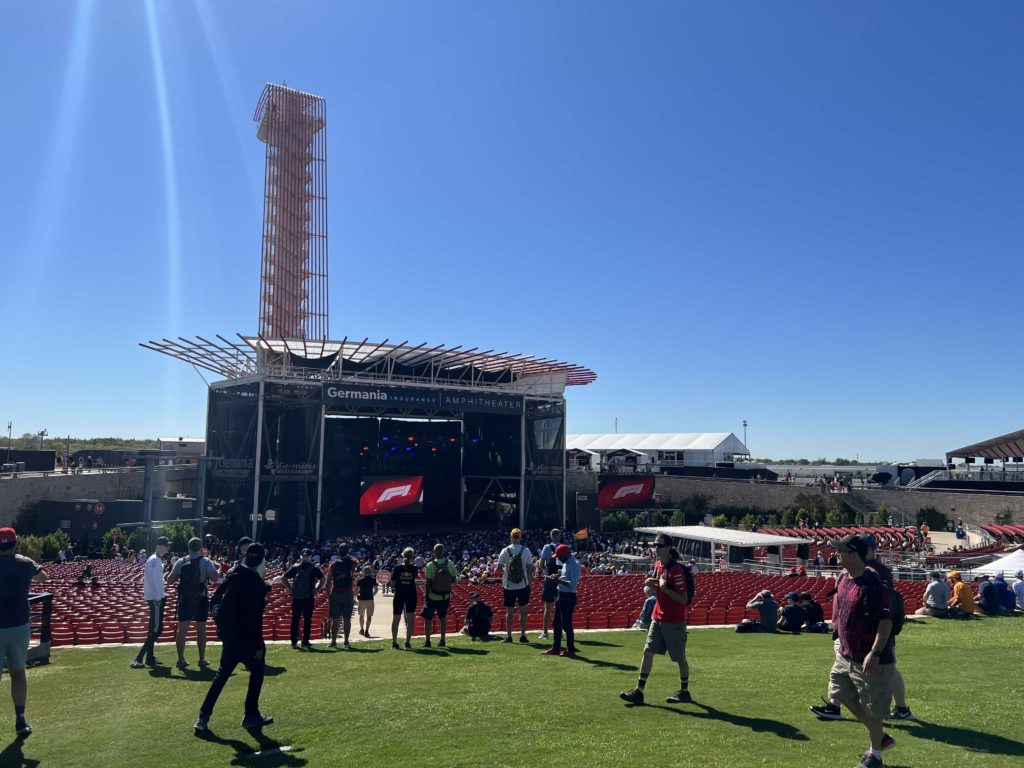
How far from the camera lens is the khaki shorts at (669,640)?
6371 mm

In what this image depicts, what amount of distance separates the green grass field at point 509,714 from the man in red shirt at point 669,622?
0.21m

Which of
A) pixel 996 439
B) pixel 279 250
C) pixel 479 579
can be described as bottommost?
pixel 479 579

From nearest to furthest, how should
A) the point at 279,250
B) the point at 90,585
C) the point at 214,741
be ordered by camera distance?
the point at 214,741 < the point at 90,585 < the point at 279,250

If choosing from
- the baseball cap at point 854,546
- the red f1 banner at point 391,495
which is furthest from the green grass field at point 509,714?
the red f1 banner at point 391,495

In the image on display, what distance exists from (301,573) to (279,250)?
5864 centimetres

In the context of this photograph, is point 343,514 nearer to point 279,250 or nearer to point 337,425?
point 337,425

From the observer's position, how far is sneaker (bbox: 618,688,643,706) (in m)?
6.29

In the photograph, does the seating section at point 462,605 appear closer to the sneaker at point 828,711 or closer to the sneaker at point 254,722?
the sneaker at point 254,722

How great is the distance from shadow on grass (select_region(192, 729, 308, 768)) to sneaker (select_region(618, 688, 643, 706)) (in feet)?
9.00

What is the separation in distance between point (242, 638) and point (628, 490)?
45279 millimetres

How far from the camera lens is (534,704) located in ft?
20.6

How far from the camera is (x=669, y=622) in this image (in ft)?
21.2

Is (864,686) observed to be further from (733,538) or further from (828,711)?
(733,538)

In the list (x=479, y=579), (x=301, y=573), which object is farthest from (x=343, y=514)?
(x=301, y=573)
